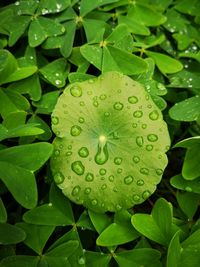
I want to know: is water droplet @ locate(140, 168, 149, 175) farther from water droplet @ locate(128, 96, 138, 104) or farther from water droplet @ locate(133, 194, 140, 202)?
water droplet @ locate(128, 96, 138, 104)

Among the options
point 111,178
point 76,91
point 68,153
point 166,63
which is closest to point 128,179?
point 111,178

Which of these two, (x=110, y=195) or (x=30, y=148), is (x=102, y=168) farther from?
(x=30, y=148)

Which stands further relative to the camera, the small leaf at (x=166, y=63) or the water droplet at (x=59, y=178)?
the small leaf at (x=166, y=63)

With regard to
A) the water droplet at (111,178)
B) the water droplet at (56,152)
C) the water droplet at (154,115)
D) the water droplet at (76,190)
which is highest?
the water droplet at (154,115)

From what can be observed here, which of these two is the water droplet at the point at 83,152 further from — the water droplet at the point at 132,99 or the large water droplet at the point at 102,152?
the water droplet at the point at 132,99

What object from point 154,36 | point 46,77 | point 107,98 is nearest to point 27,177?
point 107,98

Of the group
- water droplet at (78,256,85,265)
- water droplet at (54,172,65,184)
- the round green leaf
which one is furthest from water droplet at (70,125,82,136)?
water droplet at (78,256,85,265)

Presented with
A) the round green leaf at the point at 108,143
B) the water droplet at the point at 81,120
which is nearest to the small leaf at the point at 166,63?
the round green leaf at the point at 108,143
